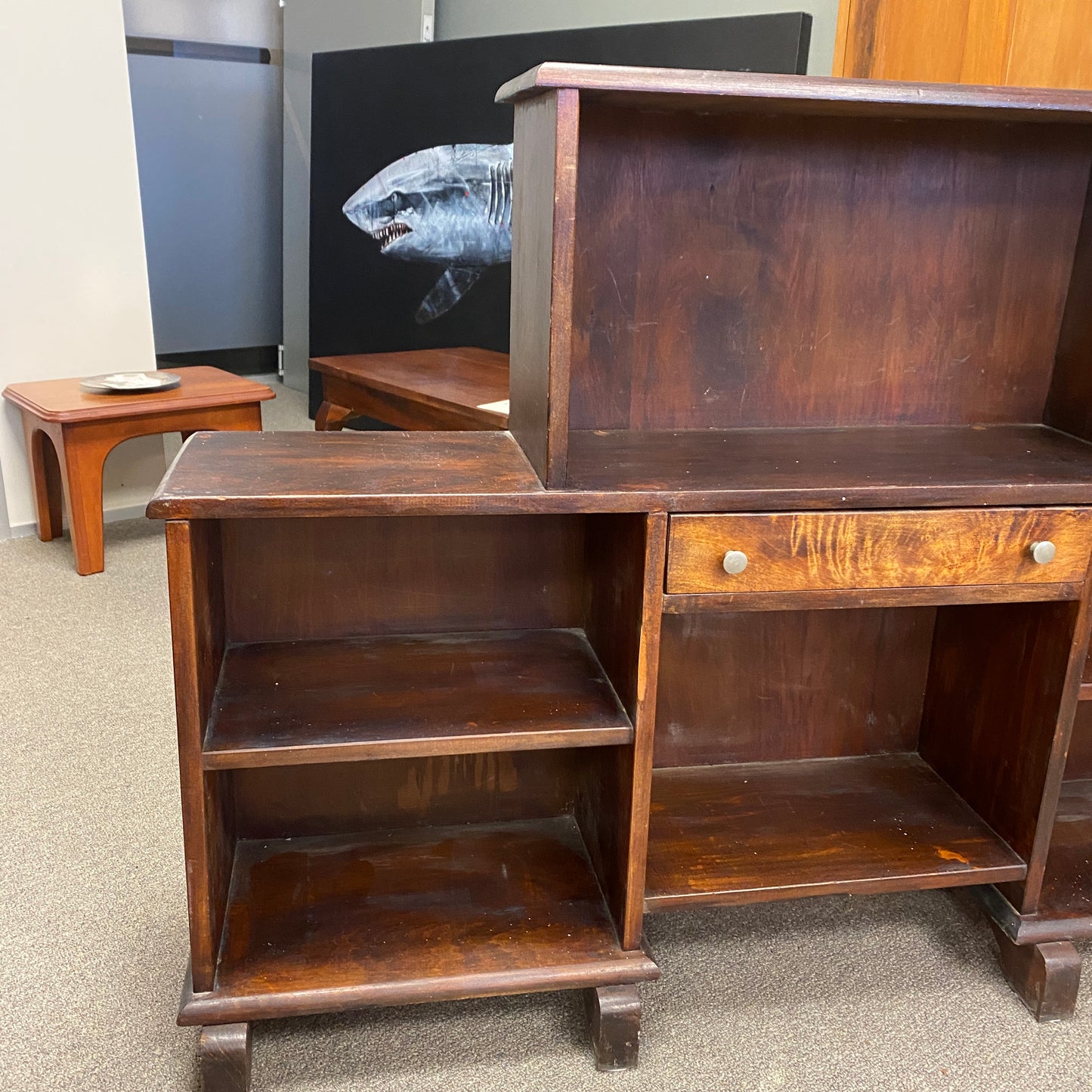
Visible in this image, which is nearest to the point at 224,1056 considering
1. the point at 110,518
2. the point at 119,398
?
the point at 119,398

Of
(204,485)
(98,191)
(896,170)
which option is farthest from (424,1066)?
(98,191)

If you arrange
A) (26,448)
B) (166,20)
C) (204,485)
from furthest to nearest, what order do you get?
(166,20) < (26,448) < (204,485)

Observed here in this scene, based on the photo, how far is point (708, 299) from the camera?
165 cm

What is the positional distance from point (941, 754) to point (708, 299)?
2.98 ft

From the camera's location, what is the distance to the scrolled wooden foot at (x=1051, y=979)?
1.66m

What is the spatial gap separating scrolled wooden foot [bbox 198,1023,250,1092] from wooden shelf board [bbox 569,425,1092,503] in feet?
2.85

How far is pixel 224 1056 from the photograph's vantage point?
4.78ft

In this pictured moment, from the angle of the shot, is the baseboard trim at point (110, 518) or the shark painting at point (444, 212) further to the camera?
the shark painting at point (444, 212)

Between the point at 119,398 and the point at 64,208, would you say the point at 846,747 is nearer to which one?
the point at 119,398

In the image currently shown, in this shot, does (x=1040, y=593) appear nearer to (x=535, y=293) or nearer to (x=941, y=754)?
(x=941, y=754)

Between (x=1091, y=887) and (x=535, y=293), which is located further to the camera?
(x=1091, y=887)

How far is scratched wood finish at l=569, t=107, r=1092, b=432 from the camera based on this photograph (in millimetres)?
→ 1593

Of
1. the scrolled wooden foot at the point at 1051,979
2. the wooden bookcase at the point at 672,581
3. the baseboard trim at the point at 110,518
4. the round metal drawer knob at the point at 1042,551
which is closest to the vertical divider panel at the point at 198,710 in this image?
the wooden bookcase at the point at 672,581

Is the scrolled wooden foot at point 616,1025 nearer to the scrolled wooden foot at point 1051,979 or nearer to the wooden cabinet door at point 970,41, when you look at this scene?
the scrolled wooden foot at point 1051,979
